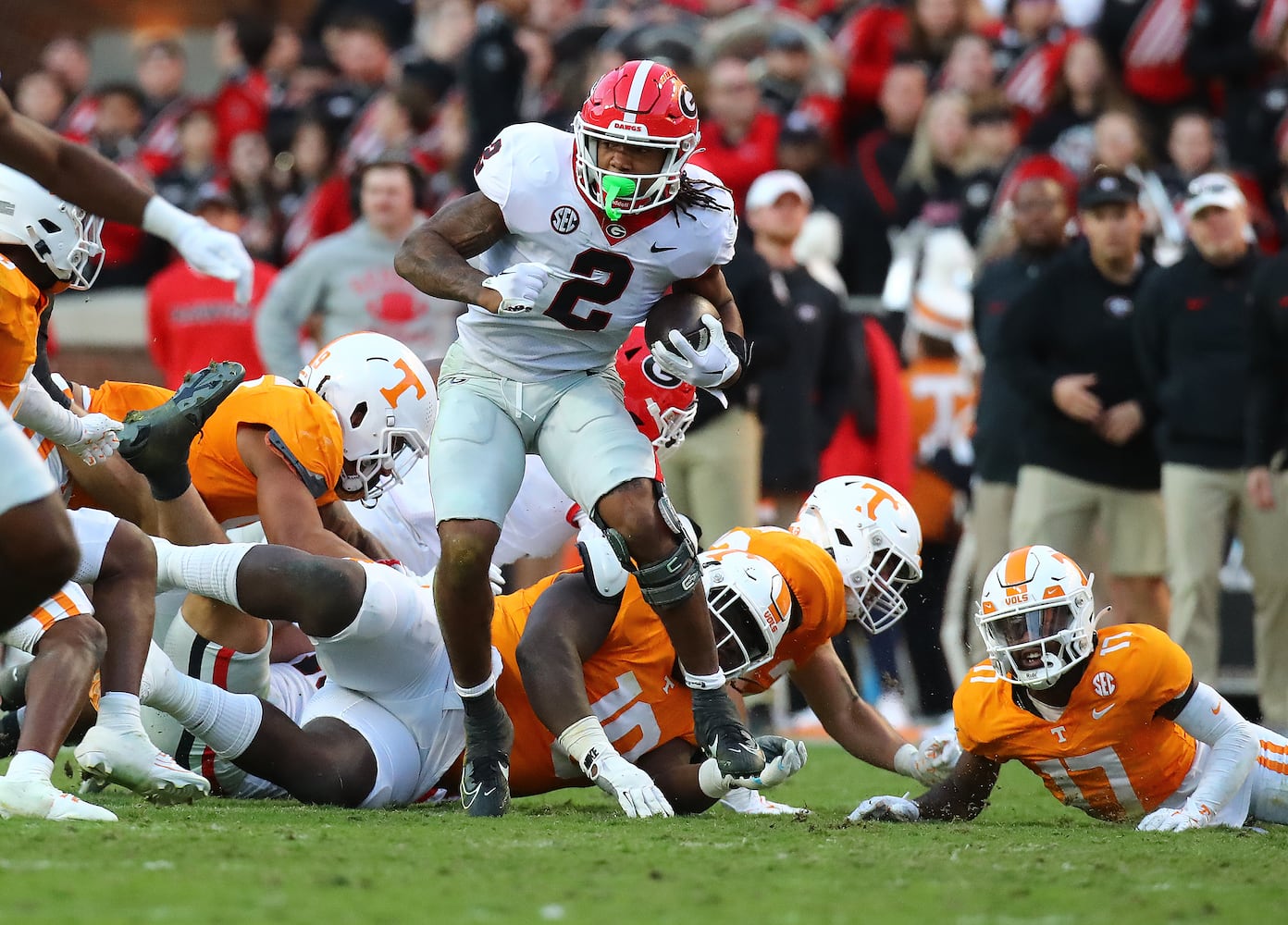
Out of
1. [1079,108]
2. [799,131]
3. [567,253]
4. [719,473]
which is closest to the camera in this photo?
[567,253]

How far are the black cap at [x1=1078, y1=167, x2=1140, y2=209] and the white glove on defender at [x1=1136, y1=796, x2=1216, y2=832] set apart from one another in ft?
12.8

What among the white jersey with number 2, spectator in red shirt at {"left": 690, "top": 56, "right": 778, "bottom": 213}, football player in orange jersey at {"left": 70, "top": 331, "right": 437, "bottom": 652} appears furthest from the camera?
spectator in red shirt at {"left": 690, "top": 56, "right": 778, "bottom": 213}

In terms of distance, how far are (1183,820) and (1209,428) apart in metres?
3.47

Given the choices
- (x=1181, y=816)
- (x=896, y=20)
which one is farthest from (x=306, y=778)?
(x=896, y=20)

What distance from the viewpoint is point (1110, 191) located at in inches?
327

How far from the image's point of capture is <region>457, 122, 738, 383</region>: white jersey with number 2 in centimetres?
514


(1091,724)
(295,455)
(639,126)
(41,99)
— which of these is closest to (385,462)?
(295,455)

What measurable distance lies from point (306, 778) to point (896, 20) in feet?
25.6

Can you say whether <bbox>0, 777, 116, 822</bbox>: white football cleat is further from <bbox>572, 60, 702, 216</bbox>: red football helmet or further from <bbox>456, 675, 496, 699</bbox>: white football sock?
<bbox>572, 60, 702, 216</bbox>: red football helmet

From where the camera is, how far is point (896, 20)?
1159 centimetres

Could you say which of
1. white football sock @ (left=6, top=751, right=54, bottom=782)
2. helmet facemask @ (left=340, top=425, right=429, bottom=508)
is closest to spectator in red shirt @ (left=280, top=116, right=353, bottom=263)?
helmet facemask @ (left=340, top=425, right=429, bottom=508)

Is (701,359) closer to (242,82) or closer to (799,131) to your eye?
(799,131)

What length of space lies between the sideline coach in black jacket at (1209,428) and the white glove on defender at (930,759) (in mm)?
2805

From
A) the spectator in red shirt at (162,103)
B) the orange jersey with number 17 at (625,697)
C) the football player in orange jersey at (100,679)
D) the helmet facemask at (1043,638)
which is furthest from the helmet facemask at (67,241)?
the spectator in red shirt at (162,103)
